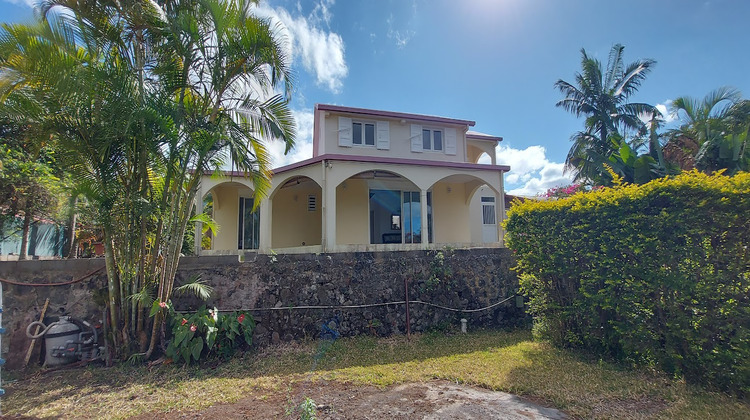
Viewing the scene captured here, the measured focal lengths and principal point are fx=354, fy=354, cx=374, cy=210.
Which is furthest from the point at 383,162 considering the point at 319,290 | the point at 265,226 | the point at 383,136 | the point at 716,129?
the point at 716,129

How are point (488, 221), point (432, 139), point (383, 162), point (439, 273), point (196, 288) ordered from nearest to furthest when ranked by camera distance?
1. point (196, 288)
2. point (439, 273)
3. point (383, 162)
4. point (432, 139)
5. point (488, 221)

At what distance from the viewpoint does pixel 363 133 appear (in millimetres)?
12602

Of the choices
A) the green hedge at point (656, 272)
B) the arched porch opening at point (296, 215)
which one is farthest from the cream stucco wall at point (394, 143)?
the green hedge at point (656, 272)

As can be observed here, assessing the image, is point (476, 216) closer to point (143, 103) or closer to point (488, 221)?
point (488, 221)

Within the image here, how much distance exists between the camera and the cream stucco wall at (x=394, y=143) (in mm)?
12219

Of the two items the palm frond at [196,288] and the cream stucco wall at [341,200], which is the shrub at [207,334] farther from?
the cream stucco wall at [341,200]

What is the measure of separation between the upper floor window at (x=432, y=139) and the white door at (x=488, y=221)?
3.18 metres

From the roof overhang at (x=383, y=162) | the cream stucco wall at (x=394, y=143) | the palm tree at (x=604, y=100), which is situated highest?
the palm tree at (x=604, y=100)

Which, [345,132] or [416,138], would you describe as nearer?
[345,132]

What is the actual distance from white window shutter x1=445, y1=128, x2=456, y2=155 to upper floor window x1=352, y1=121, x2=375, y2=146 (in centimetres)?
281

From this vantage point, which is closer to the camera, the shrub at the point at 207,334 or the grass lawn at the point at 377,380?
the grass lawn at the point at 377,380

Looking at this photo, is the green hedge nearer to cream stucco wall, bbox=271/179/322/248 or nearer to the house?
the house

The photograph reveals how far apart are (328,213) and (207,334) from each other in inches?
170

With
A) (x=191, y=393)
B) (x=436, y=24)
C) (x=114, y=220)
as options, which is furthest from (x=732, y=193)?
(x=114, y=220)
